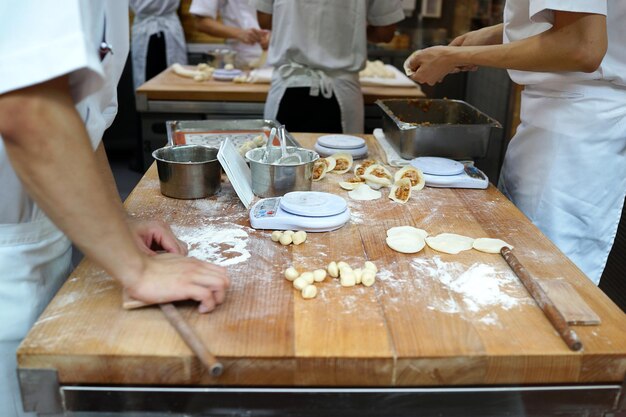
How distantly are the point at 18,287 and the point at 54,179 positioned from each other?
15.6 inches

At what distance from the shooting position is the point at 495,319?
1.04 meters

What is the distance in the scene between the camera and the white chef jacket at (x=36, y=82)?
0.82 m

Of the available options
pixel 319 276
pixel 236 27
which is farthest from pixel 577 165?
pixel 236 27

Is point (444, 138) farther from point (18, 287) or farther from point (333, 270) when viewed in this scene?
point (18, 287)

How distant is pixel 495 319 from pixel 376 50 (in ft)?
14.0

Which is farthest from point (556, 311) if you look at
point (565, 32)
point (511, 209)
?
point (565, 32)

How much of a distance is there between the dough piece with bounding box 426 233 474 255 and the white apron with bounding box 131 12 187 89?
4200 millimetres

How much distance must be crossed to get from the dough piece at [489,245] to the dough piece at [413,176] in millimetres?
427

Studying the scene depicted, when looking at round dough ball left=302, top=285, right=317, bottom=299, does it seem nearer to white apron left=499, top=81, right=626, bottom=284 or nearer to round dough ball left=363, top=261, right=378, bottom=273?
round dough ball left=363, top=261, right=378, bottom=273

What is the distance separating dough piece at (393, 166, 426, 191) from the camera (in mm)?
1743

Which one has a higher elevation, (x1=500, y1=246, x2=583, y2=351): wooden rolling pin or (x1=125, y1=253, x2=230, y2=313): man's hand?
(x1=125, y1=253, x2=230, y2=313): man's hand

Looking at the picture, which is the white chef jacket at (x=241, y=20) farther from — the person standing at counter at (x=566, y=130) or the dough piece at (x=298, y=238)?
the dough piece at (x=298, y=238)

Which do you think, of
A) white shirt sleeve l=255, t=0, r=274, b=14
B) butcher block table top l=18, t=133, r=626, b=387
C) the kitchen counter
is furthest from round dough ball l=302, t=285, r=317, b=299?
the kitchen counter

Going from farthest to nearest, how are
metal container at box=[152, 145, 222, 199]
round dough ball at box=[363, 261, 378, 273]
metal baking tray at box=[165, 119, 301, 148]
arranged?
metal baking tray at box=[165, 119, 301, 148]
metal container at box=[152, 145, 222, 199]
round dough ball at box=[363, 261, 378, 273]
